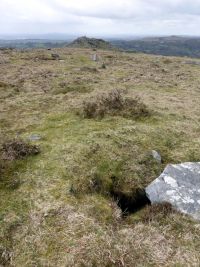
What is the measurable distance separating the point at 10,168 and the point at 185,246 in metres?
7.41

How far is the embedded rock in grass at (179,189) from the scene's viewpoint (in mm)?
11735

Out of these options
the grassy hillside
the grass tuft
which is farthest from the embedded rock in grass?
the grass tuft

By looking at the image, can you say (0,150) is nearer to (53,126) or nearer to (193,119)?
(53,126)

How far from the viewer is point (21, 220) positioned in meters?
10.7

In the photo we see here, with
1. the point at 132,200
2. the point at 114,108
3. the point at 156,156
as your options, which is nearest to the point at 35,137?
the point at 156,156

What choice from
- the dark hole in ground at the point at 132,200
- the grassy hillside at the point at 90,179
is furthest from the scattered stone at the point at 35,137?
the dark hole in ground at the point at 132,200

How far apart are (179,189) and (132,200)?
200 centimetres

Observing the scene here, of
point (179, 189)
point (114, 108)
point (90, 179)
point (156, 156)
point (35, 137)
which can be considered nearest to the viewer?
point (179, 189)

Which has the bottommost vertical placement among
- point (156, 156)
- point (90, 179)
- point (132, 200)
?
point (132, 200)

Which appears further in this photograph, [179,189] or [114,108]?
[114,108]

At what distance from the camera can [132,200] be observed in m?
13.4

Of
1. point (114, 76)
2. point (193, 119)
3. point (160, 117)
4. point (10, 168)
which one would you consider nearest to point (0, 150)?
point (10, 168)

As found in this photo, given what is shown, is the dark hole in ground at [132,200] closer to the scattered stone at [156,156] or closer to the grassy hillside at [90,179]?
the grassy hillside at [90,179]

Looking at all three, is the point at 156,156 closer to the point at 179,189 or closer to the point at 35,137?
the point at 179,189
